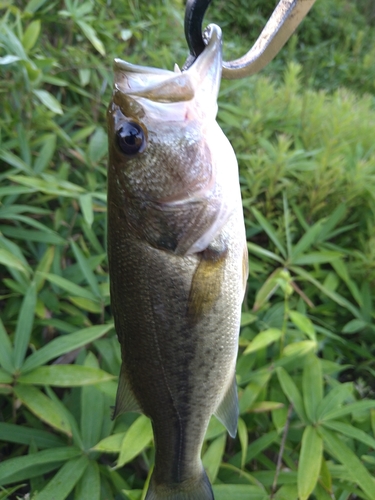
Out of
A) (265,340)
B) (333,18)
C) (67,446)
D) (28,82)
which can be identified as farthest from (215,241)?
(333,18)

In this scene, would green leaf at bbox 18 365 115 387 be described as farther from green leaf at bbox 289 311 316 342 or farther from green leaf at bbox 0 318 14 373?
green leaf at bbox 289 311 316 342

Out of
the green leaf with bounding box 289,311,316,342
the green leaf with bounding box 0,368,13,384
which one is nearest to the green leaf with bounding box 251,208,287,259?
the green leaf with bounding box 289,311,316,342

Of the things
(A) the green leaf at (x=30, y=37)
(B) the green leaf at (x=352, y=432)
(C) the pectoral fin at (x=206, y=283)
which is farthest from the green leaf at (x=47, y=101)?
(B) the green leaf at (x=352, y=432)

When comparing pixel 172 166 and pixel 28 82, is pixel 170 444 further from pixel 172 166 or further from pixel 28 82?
pixel 28 82

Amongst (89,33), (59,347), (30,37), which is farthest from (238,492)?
(89,33)

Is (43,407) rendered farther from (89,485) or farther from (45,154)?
(45,154)
